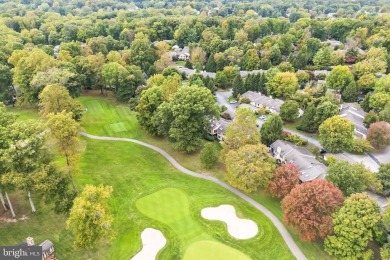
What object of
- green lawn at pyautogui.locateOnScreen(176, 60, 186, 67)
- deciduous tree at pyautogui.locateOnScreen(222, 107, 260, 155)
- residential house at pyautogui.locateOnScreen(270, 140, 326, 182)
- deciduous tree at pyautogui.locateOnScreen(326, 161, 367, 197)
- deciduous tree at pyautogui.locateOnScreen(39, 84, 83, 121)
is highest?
deciduous tree at pyautogui.locateOnScreen(39, 84, 83, 121)

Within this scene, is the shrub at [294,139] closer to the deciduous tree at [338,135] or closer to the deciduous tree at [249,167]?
the deciduous tree at [338,135]

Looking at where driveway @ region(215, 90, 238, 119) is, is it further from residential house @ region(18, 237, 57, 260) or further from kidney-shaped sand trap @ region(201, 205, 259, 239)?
residential house @ region(18, 237, 57, 260)

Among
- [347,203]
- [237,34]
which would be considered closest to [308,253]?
[347,203]

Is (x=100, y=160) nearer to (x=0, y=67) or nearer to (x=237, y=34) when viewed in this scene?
(x=0, y=67)

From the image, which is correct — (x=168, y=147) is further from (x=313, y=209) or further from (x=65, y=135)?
(x=313, y=209)

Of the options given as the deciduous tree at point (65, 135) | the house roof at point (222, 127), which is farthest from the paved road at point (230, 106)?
the deciduous tree at point (65, 135)

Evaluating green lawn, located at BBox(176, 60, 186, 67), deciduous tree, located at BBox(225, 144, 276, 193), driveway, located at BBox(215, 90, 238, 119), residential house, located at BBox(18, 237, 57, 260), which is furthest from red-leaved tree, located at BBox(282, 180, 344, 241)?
green lawn, located at BBox(176, 60, 186, 67)
